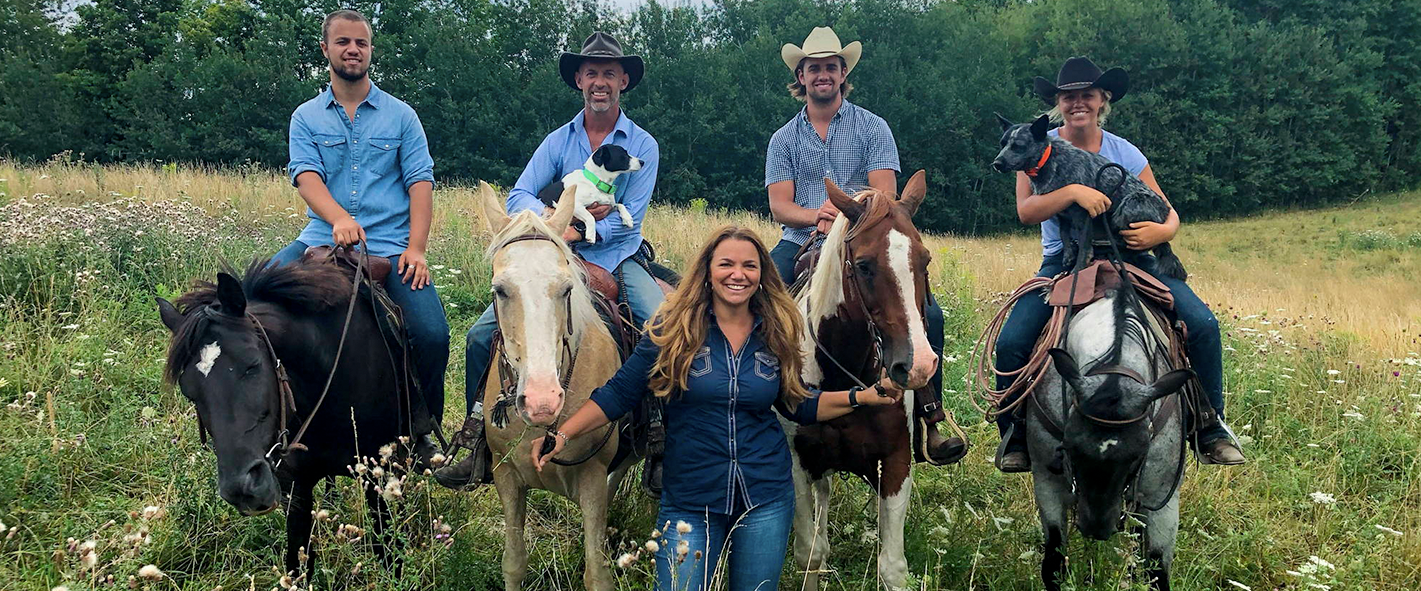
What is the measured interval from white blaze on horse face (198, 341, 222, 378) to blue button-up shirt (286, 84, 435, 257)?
5.04 ft

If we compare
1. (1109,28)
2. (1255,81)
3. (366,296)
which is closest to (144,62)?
(366,296)

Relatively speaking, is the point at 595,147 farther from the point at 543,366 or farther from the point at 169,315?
the point at 169,315

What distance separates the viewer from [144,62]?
3466cm

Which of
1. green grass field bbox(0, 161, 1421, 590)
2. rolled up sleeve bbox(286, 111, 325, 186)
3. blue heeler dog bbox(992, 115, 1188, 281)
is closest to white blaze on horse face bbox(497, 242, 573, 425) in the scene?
green grass field bbox(0, 161, 1421, 590)

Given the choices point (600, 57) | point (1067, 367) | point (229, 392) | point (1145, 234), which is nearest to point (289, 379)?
point (229, 392)

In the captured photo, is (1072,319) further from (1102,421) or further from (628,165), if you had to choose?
(628,165)

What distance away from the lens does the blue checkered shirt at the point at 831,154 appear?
4988mm

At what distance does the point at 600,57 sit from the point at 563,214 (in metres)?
1.53

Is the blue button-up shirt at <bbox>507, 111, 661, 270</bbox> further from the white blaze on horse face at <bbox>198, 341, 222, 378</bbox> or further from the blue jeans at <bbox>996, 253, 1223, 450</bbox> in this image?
the blue jeans at <bbox>996, 253, 1223, 450</bbox>

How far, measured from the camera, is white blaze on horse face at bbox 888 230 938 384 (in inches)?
116

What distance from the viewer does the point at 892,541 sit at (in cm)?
363

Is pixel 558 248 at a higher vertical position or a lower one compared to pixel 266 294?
higher

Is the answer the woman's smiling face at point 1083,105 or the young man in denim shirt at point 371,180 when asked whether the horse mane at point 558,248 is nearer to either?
the young man in denim shirt at point 371,180

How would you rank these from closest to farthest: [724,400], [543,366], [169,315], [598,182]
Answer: [543,366] < [169,315] < [724,400] < [598,182]
